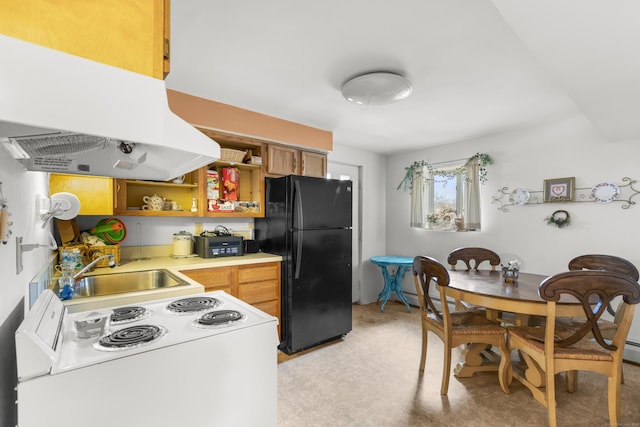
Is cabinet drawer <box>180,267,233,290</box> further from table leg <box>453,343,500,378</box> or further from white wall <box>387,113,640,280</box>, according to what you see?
white wall <box>387,113,640,280</box>

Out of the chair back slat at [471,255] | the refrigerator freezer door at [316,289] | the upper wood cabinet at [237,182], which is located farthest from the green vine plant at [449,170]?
the upper wood cabinet at [237,182]

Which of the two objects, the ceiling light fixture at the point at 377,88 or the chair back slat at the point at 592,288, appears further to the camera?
the ceiling light fixture at the point at 377,88

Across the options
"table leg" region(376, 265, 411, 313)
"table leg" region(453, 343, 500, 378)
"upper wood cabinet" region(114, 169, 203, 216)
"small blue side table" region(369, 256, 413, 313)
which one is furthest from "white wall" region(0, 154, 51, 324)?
"table leg" region(376, 265, 411, 313)

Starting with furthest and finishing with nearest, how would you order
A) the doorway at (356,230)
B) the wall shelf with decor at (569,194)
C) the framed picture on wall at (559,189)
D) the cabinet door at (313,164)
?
the doorway at (356,230) → the cabinet door at (313,164) → the framed picture on wall at (559,189) → the wall shelf with decor at (569,194)

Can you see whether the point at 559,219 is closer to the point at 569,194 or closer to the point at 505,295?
the point at 569,194

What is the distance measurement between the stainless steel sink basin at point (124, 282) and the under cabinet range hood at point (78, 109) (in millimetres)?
1158

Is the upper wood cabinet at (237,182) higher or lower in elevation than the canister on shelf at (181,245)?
higher

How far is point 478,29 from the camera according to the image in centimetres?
170

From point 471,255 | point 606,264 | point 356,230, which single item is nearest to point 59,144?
point 471,255

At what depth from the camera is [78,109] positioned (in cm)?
66

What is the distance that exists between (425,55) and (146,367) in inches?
86.7

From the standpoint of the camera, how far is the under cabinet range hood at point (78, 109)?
59 cm

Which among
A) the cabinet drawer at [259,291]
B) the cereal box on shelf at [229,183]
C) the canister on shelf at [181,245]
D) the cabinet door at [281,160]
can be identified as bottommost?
the cabinet drawer at [259,291]

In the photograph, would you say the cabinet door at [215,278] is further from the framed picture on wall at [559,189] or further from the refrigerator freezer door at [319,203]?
the framed picture on wall at [559,189]
